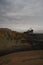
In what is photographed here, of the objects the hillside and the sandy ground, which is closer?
the sandy ground

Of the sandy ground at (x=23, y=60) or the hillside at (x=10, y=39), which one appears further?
the hillside at (x=10, y=39)

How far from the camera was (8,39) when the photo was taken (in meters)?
13.2

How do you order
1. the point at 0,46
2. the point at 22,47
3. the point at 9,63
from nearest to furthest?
the point at 9,63 → the point at 0,46 → the point at 22,47

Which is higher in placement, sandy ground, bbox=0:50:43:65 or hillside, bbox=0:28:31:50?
hillside, bbox=0:28:31:50

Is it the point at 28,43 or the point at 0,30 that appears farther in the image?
the point at 0,30

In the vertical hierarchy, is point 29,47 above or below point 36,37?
below

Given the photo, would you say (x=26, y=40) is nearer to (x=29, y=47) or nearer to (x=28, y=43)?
(x=28, y=43)

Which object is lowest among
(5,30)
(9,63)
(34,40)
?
(9,63)

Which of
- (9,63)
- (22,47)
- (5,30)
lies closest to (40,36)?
(22,47)

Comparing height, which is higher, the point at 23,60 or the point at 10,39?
the point at 10,39

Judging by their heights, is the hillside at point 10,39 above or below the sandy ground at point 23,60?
above

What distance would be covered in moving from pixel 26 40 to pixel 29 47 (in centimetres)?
169

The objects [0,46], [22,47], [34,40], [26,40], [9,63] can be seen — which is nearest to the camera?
[9,63]

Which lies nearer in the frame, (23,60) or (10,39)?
(23,60)
